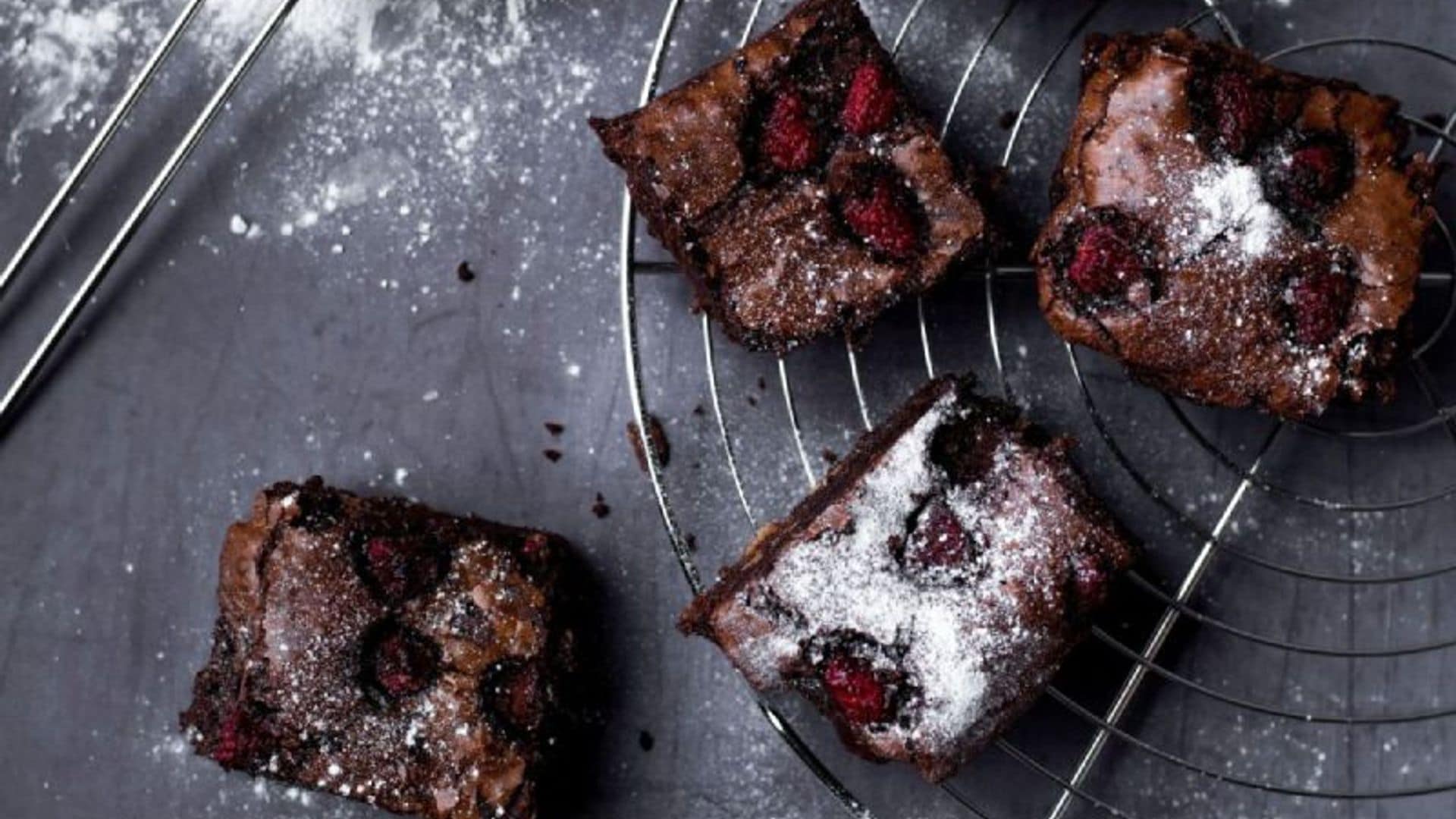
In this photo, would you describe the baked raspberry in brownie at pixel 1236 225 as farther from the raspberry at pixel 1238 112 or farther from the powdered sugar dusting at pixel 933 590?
the powdered sugar dusting at pixel 933 590

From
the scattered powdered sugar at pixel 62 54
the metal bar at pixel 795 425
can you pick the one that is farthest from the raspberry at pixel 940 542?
the scattered powdered sugar at pixel 62 54

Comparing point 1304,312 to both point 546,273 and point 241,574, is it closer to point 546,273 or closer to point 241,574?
point 546,273

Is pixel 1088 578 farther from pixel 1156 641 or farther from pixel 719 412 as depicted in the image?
pixel 719 412

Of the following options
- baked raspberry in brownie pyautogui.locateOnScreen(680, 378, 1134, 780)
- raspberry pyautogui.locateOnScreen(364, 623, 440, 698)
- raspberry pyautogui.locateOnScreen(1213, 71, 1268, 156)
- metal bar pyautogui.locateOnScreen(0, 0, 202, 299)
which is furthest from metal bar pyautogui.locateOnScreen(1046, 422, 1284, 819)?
metal bar pyautogui.locateOnScreen(0, 0, 202, 299)

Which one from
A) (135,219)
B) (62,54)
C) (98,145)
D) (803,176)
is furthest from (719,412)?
(62,54)

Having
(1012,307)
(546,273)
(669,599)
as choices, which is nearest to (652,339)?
(546,273)

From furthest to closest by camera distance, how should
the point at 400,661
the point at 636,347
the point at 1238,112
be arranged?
the point at 636,347
the point at 400,661
the point at 1238,112
